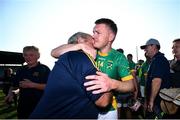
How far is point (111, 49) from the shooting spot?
4.70 metres

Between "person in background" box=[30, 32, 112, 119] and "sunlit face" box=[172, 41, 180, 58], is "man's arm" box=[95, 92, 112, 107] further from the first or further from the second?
"sunlit face" box=[172, 41, 180, 58]

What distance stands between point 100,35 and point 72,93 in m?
1.75

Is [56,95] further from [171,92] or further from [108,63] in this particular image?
[171,92]

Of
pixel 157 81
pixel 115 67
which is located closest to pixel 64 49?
pixel 115 67

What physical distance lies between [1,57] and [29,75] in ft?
103

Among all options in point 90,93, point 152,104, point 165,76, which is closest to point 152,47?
point 165,76

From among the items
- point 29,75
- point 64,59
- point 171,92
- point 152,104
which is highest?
point 64,59

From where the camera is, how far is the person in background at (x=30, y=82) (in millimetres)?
5582

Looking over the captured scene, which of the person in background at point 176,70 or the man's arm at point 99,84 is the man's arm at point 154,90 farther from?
the man's arm at point 99,84

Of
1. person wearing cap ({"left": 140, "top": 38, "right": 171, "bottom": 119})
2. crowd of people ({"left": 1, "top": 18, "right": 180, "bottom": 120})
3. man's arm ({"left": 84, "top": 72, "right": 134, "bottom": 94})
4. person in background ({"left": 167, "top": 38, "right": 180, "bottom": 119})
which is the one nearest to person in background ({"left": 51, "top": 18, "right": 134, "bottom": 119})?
crowd of people ({"left": 1, "top": 18, "right": 180, "bottom": 120})

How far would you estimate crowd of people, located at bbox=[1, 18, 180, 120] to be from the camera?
2.54m

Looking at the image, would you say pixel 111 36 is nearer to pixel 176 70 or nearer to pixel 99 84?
pixel 176 70

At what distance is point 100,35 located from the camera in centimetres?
411

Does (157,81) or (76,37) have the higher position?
(76,37)
